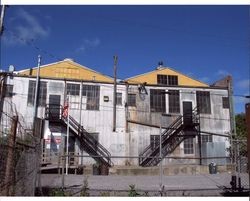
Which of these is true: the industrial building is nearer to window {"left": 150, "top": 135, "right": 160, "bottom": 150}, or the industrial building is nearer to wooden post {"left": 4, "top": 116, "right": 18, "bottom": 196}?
window {"left": 150, "top": 135, "right": 160, "bottom": 150}

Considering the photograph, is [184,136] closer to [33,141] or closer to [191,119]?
[191,119]

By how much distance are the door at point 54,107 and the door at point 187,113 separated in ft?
35.9

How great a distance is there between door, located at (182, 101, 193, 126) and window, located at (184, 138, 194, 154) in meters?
1.45

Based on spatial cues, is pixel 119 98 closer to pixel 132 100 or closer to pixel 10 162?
pixel 132 100

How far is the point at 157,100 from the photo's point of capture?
32062 mm

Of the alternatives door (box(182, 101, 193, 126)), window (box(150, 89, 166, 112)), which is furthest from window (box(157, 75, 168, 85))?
door (box(182, 101, 193, 126))

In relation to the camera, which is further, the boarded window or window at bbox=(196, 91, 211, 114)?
the boarded window

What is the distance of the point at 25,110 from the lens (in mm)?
29359

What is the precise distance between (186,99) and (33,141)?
24077mm

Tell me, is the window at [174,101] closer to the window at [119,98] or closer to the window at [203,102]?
the window at [203,102]

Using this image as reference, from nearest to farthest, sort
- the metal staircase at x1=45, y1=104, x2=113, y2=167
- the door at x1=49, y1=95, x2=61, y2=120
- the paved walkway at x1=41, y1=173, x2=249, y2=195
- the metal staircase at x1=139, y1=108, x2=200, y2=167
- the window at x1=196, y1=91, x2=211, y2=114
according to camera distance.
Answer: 1. the paved walkway at x1=41, y1=173, x2=249, y2=195
2. the door at x1=49, y1=95, x2=61, y2=120
3. the metal staircase at x1=45, y1=104, x2=113, y2=167
4. the metal staircase at x1=139, y1=108, x2=200, y2=167
5. the window at x1=196, y1=91, x2=211, y2=114

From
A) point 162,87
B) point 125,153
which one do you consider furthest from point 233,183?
point 162,87

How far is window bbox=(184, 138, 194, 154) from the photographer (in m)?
31.5

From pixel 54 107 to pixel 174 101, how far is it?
34.6 ft
